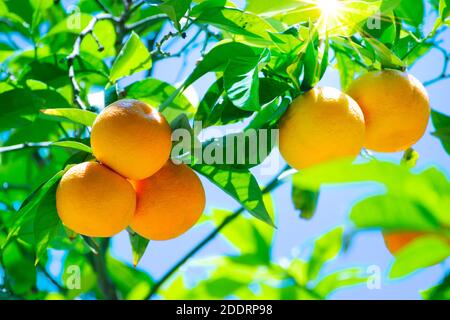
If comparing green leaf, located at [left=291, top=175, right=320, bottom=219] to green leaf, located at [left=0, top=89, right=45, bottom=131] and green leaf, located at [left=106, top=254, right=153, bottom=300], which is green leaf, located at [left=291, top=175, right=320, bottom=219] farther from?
green leaf, located at [left=106, top=254, right=153, bottom=300]

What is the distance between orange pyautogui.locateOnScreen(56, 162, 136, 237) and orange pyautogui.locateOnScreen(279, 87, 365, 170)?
0.25 metres

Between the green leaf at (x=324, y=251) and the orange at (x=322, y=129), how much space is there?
0.22 meters

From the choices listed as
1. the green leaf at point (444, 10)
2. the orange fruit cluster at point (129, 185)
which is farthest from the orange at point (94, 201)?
the green leaf at point (444, 10)

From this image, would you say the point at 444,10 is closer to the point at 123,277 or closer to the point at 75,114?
the point at 75,114

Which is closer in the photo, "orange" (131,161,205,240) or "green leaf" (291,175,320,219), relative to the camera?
"orange" (131,161,205,240)

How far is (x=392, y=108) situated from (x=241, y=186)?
0.25 m

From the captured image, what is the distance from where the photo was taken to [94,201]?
920mm

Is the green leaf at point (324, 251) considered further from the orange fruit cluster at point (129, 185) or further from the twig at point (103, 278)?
the twig at point (103, 278)

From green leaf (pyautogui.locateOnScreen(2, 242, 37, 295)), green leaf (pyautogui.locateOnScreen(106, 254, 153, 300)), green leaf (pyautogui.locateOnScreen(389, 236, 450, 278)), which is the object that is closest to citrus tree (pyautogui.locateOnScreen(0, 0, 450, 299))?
green leaf (pyautogui.locateOnScreen(389, 236, 450, 278))

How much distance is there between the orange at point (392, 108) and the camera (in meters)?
1.01

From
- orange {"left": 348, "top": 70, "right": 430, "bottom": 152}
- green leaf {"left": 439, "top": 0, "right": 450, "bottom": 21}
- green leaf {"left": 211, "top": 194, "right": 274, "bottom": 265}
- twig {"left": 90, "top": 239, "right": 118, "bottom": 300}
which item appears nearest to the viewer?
orange {"left": 348, "top": 70, "right": 430, "bottom": 152}

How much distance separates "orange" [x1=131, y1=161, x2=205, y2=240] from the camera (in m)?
0.97
